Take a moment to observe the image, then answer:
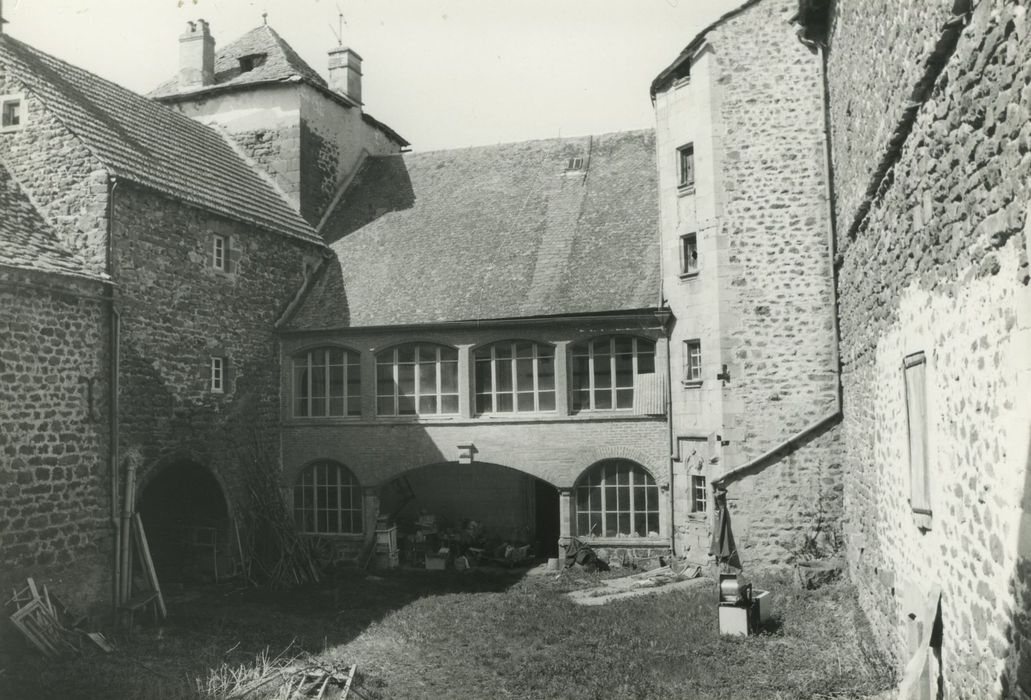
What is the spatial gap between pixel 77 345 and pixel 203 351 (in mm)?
3557

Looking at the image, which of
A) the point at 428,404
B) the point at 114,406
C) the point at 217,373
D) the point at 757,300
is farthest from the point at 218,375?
the point at 757,300

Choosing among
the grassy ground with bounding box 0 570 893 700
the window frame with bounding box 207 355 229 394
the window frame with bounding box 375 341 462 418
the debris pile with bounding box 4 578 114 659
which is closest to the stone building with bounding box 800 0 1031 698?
the grassy ground with bounding box 0 570 893 700

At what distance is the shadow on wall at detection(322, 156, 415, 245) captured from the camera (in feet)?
74.8

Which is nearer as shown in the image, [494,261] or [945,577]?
[945,577]

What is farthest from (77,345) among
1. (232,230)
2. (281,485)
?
(281,485)

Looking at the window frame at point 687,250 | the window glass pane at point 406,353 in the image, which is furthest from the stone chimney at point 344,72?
the window frame at point 687,250

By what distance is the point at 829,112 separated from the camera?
15.6m

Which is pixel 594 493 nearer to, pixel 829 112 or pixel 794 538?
pixel 794 538

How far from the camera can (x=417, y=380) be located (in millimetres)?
19891

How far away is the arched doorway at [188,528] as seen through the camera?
18531 millimetres

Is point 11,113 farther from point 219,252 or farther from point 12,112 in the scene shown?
point 219,252

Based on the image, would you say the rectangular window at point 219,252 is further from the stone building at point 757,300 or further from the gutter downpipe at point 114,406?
the stone building at point 757,300

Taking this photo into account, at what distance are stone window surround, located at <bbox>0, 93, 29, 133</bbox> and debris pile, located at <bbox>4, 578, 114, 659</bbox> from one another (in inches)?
319

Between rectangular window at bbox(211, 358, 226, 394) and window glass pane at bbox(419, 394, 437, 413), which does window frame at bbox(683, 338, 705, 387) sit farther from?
rectangular window at bbox(211, 358, 226, 394)
